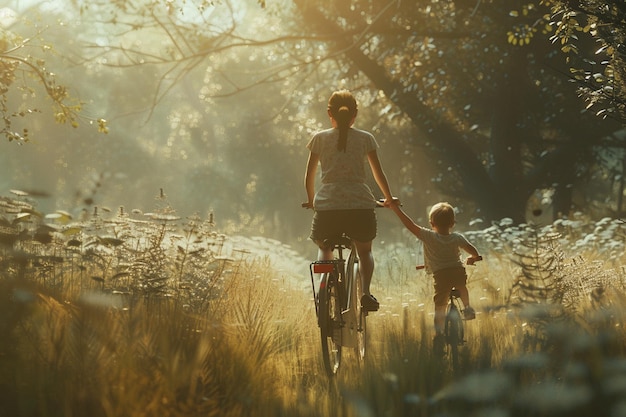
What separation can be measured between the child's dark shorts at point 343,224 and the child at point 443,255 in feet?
1.34

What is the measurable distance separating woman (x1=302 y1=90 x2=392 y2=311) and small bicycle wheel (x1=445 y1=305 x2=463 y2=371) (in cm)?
64

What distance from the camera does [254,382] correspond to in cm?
555

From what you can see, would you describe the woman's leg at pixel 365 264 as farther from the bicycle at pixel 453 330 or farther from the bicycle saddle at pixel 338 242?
the bicycle at pixel 453 330

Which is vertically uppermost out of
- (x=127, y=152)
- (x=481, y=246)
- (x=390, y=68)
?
(x=127, y=152)

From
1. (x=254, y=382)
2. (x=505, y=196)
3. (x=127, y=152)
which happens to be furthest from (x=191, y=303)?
(x=127, y=152)

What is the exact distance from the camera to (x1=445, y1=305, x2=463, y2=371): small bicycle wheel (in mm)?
6762

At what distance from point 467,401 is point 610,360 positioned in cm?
121

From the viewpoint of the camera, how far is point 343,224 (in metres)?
6.63

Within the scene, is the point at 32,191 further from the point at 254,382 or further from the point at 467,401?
the point at 467,401

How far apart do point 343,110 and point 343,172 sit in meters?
0.50

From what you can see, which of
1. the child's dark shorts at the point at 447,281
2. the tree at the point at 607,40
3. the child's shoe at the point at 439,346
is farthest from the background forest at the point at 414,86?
the child's shoe at the point at 439,346

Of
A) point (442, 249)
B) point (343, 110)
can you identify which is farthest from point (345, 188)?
point (442, 249)

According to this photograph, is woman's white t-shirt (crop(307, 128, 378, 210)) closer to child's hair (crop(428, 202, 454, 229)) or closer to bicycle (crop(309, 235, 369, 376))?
bicycle (crop(309, 235, 369, 376))

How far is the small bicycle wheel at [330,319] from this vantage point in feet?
21.0
